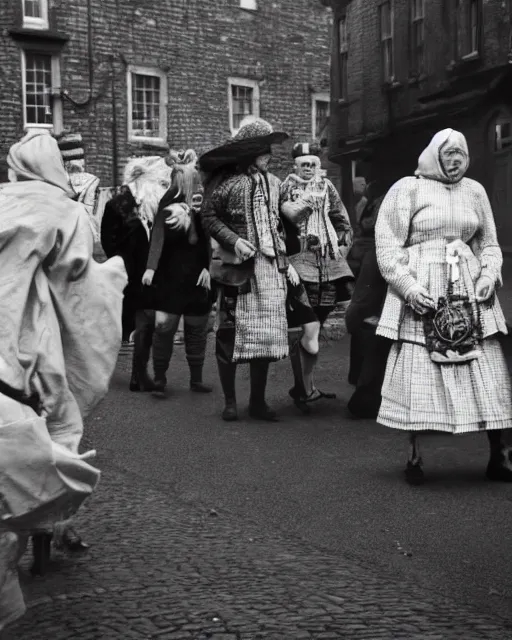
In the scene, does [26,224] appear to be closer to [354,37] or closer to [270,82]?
[354,37]

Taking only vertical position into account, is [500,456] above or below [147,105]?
below

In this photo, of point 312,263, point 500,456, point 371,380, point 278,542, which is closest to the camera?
point 278,542

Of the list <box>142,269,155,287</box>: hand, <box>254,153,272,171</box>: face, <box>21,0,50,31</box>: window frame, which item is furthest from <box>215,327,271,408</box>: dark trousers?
<box>21,0,50,31</box>: window frame

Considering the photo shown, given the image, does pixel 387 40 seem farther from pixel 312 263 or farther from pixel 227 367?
pixel 227 367

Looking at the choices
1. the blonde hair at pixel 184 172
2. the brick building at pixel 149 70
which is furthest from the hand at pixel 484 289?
the brick building at pixel 149 70

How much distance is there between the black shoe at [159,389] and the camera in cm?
1152

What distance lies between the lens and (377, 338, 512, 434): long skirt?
25.0 ft

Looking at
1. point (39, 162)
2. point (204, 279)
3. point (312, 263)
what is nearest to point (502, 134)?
point (312, 263)

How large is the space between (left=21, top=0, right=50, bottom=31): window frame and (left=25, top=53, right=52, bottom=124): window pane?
684 mm

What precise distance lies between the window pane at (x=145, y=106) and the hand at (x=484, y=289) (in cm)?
2729

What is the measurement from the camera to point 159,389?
11.7 m

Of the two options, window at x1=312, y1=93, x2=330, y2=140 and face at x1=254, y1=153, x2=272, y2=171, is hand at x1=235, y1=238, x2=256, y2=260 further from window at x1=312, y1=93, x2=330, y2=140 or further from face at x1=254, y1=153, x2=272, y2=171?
window at x1=312, y1=93, x2=330, y2=140

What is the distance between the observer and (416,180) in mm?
7965

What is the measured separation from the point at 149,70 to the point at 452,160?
89.6ft
